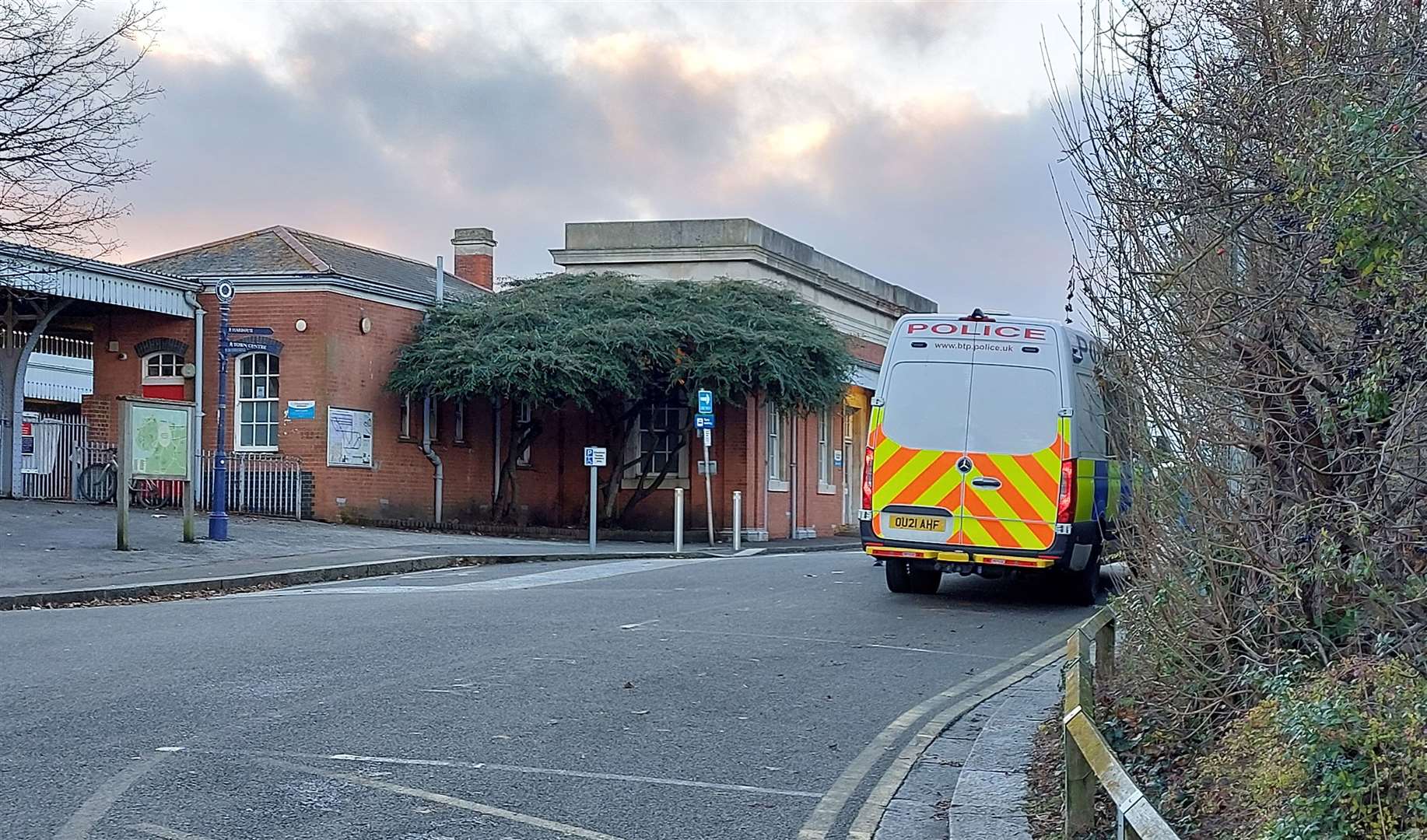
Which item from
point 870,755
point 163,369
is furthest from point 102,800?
point 163,369

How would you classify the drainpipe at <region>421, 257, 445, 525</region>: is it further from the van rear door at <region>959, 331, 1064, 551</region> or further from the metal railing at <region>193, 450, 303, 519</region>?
the van rear door at <region>959, 331, 1064, 551</region>

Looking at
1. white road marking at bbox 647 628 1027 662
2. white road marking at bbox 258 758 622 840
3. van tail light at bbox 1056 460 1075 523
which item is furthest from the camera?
van tail light at bbox 1056 460 1075 523

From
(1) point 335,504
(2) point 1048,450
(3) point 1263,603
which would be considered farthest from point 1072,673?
(1) point 335,504

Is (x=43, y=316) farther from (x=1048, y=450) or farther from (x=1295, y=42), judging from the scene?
(x=1295, y=42)

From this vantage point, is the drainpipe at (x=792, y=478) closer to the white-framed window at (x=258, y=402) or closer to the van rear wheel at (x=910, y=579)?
the white-framed window at (x=258, y=402)

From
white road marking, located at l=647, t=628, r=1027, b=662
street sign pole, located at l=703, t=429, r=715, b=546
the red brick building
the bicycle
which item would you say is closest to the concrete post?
white road marking, located at l=647, t=628, r=1027, b=662

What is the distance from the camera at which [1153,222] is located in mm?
6641

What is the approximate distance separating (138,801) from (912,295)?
124 feet

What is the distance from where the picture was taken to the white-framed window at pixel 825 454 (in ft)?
118

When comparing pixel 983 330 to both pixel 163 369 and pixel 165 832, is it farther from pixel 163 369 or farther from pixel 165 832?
pixel 163 369

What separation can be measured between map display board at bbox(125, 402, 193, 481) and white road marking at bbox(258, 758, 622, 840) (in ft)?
42.5

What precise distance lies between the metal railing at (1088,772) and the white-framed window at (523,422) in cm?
2511

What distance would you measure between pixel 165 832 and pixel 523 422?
2650 centimetres

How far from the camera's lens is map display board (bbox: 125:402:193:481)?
19.0 m
